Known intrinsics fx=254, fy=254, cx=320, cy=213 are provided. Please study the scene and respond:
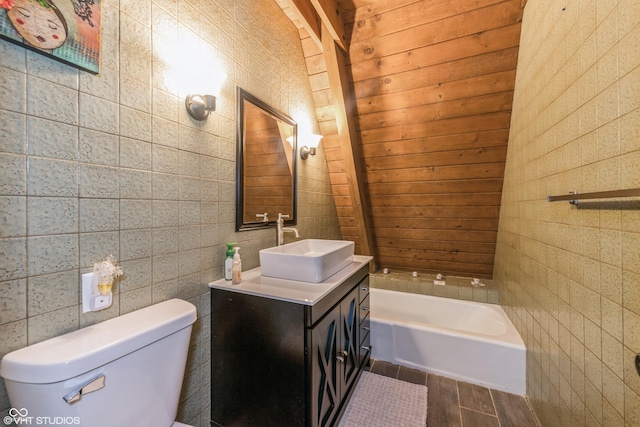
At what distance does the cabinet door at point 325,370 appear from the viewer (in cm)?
115

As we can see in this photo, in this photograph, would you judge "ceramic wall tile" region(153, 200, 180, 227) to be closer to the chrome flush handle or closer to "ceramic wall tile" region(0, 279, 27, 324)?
"ceramic wall tile" region(0, 279, 27, 324)

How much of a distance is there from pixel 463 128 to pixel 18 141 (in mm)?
2545

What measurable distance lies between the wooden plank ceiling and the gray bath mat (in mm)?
1405

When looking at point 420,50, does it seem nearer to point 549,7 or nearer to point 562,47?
point 549,7

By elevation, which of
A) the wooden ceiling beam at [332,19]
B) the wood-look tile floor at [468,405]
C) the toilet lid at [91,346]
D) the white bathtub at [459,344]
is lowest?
the wood-look tile floor at [468,405]

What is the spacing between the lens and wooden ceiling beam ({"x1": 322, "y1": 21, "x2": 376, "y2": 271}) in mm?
2002

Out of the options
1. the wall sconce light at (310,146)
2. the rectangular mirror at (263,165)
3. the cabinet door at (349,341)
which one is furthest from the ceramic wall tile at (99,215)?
the wall sconce light at (310,146)

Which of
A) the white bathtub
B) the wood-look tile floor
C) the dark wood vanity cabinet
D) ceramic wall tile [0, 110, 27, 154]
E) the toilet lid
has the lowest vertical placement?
the wood-look tile floor

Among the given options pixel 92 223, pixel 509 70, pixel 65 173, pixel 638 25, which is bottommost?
pixel 92 223

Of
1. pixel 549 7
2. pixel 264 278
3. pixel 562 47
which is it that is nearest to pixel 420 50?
pixel 549 7

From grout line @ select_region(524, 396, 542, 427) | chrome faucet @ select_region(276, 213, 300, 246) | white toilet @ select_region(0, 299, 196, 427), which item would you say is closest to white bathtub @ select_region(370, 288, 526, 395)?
grout line @ select_region(524, 396, 542, 427)

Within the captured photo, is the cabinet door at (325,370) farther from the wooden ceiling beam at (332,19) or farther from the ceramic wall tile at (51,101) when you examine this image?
the wooden ceiling beam at (332,19)

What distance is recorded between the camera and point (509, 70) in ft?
5.99

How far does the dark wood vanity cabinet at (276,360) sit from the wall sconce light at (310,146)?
4.03 feet
